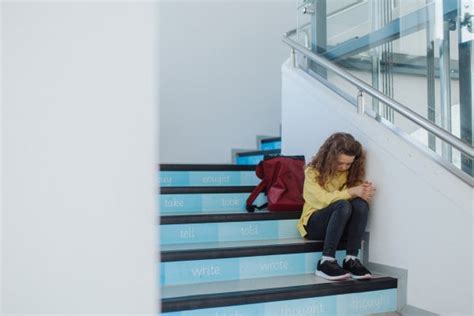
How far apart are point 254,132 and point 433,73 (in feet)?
8.37

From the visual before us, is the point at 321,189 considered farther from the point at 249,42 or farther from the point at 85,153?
the point at 249,42

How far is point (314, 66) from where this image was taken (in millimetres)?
3262

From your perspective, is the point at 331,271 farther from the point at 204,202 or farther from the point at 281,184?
the point at 204,202

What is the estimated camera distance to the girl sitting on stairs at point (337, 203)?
221cm

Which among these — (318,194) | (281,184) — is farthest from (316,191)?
(281,184)

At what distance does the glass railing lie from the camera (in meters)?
2.07

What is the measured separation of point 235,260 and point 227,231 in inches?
11.8

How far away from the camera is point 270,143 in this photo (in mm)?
4371

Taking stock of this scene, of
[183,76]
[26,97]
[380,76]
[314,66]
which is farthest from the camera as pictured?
[183,76]

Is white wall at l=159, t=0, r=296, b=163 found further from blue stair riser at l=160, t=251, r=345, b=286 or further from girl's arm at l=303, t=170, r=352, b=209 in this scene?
blue stair riser at l=160, t=251, r=345, b=286

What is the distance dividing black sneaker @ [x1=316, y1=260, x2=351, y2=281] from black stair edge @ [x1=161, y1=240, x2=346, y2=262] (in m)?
0.13

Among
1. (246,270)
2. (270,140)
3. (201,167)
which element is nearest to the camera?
(246,270)

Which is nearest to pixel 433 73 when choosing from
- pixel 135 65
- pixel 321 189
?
pixel 321 189

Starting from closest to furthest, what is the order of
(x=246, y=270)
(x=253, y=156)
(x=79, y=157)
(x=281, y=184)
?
(x=79, y=157), (x=246, y=270), (x=281, y=184), (x=253, y=156)
